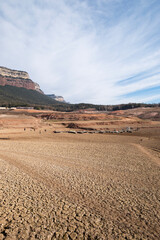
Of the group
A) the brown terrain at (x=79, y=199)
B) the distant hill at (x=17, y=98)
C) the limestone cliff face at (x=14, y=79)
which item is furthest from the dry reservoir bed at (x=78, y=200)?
the limestone cliff face at (x=14, y=79)

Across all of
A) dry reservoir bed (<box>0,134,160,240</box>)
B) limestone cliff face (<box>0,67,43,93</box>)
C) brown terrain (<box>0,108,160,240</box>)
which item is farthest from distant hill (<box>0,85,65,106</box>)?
dry reservoir bed (<box>0,134,160,240</box>)

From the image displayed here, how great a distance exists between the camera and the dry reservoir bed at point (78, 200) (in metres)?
4.73

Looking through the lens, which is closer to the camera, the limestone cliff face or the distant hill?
the distant hill

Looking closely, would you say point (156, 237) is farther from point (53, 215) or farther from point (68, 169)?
point (68, 169)

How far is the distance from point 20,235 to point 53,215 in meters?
1.28

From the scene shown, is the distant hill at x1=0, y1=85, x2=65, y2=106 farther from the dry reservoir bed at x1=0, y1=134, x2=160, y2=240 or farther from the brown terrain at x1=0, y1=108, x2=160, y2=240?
the dry reservoir bed at x1=0, y1=134, x2=160, y2=240

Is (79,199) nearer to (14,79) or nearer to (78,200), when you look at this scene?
Result: (78,200)

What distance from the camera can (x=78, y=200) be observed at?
6371 mm

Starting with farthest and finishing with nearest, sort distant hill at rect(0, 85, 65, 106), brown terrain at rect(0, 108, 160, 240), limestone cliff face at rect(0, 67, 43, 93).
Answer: limestone cliff face at rect(0, 67, 43, 93) < distant hill at rect(0, 85, 65, 106) < brown terrain at rect(0, 108, 160, 240)

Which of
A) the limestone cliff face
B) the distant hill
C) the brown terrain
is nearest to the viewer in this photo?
the brown terrain

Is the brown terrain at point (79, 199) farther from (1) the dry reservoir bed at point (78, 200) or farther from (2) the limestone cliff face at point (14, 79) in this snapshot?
(2) the limestone cliff face at point (14, 79)

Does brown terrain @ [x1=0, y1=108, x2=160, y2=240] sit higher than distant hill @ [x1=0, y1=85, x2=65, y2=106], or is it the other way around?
distant hill @ [x1=0, y1=85, x2=65, y2=106]

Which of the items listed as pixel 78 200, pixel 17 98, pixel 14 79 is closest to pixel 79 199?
pixel 78 200

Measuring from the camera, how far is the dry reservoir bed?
15.5 feet
